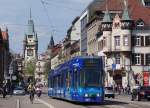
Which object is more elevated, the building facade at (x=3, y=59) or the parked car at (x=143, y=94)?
Result: the building facade at (x=3, y=59)

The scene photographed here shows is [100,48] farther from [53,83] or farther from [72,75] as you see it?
[72,75]

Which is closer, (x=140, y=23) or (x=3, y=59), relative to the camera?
(x=140, y=23)

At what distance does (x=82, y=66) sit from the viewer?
4022 centimetres

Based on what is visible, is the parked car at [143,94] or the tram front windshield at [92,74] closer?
the tram front windshield at [92,74]

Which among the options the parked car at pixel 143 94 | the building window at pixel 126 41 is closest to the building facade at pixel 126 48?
the building window at pixel 126 41

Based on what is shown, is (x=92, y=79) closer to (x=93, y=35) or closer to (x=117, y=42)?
(x=117, y=42)

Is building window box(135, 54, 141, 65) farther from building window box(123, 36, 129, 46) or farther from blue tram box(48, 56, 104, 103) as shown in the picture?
blue tram box(48, 56, 104, 103)

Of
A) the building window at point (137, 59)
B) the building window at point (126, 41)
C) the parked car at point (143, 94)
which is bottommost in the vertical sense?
the parked car at point (143, 94)

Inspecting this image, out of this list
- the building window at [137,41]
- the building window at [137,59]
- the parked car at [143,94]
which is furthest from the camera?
the building window at [137,41]

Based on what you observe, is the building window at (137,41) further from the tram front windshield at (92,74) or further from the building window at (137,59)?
the tram front windshield at (92,74)

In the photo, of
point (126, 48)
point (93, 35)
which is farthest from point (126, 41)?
point (93, 35)

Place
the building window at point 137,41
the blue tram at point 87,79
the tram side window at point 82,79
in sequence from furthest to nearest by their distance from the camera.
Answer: the building window at point 137,41 < the tram side window at point 82,79 < the blue tram at point 87,79

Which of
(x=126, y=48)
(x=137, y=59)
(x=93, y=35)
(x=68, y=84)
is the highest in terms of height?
(x=93, y=35)

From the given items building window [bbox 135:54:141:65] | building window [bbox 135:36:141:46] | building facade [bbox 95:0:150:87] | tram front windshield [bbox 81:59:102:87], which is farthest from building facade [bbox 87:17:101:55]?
tram front windshield [bbox 81:59:102:87]
